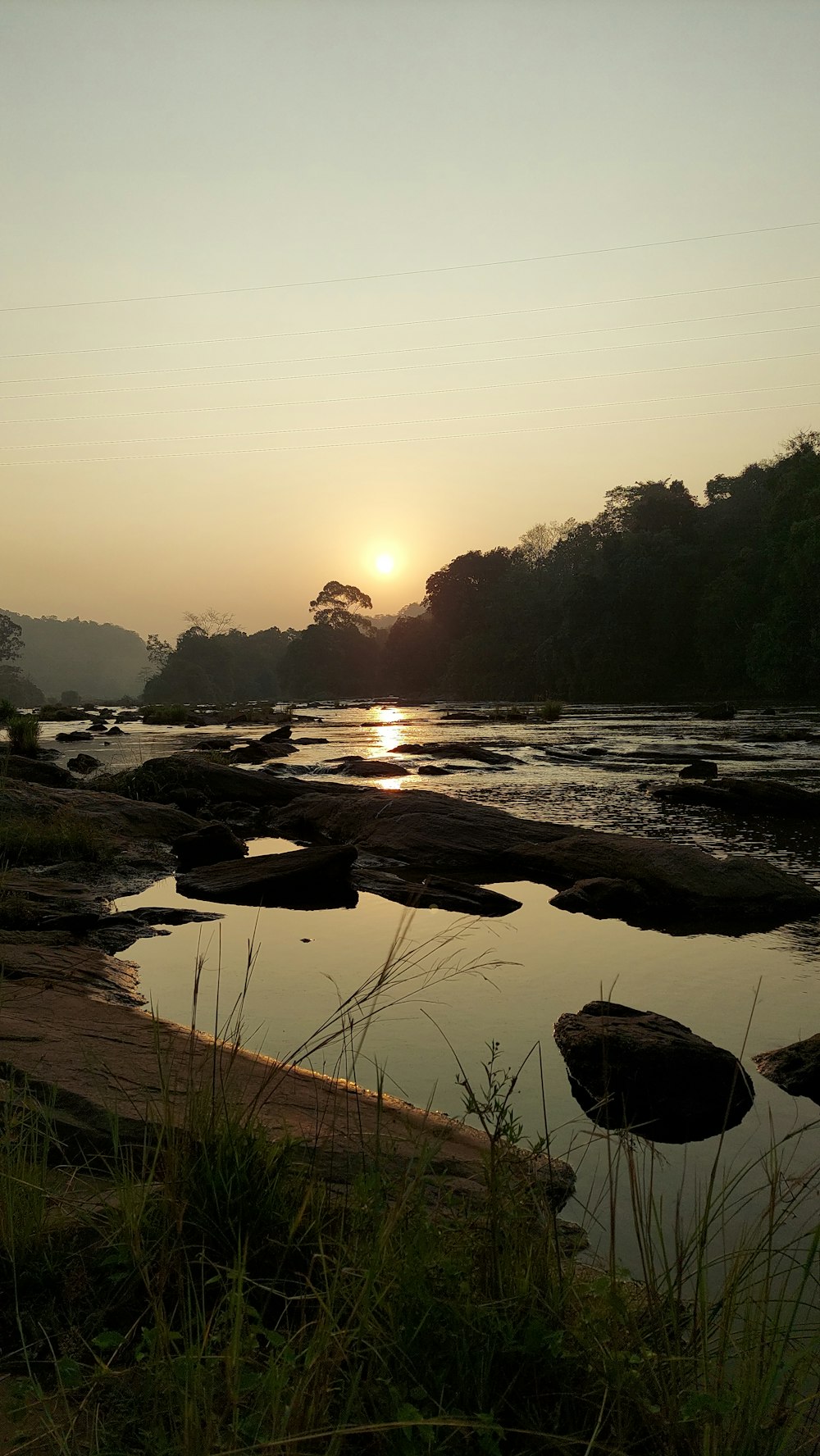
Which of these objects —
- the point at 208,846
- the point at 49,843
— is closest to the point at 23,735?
the point at 49,843

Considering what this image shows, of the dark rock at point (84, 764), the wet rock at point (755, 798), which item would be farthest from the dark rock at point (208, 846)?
the dark rock at point (84, 764)

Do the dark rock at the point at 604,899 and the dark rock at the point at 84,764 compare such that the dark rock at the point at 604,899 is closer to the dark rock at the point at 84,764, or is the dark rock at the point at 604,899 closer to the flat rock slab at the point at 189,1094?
the flat rock slab at the point at 189,1094

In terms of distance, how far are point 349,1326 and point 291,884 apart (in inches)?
257

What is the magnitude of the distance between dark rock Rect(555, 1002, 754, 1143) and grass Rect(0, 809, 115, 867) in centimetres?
653

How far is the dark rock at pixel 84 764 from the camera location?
20359 mm

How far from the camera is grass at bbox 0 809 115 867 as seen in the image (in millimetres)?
9594

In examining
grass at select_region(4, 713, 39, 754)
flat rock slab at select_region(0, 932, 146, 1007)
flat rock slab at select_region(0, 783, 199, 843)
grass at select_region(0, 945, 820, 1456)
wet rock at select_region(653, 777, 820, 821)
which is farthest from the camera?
grass at select_region(4, 713, 39, 754)

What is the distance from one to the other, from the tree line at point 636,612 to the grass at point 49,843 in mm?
45227

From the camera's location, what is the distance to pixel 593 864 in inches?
367

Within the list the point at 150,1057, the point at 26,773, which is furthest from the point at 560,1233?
the point at 26,773

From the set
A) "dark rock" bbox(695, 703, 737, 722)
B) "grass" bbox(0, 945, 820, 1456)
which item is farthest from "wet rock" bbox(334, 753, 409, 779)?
"dark rock" bbox(695, 703, 737, 722)

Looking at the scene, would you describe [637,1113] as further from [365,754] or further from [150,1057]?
[365,754]

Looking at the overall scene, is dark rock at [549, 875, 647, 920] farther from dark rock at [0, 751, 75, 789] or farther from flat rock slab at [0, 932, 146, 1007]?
dark rock at [0, 751, 75, 789]

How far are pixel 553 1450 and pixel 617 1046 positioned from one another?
8.42 ft
